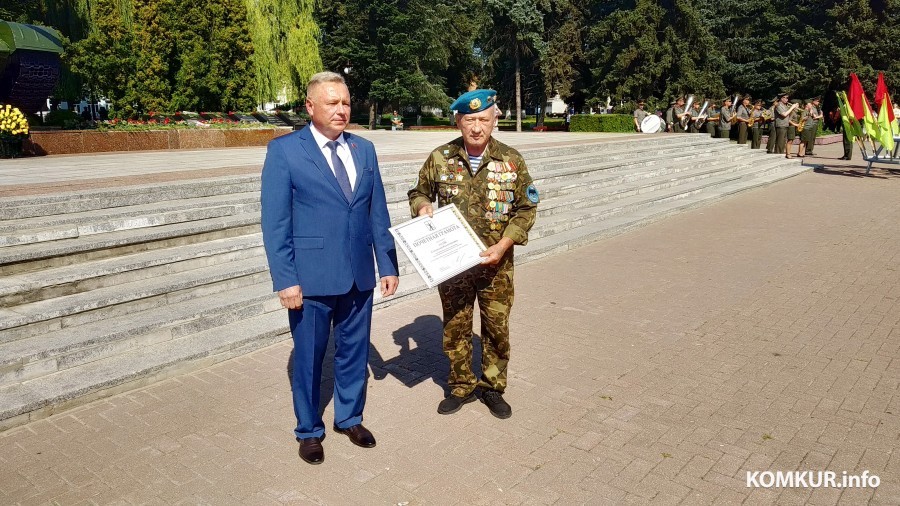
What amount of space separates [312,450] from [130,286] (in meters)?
2.89

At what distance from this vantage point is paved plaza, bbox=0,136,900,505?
3.28 metres

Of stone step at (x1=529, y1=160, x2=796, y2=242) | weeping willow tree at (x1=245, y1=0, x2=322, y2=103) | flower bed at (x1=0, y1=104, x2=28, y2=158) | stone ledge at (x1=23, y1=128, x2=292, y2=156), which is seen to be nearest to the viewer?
stone step at (x1=529, y1=160, x2=796, y2=242)

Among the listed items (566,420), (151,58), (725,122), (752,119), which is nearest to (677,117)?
(725,122)

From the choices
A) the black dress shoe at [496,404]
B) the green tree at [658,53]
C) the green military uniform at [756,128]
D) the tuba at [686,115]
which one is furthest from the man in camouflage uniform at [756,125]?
the black dress shoe at [496,404]

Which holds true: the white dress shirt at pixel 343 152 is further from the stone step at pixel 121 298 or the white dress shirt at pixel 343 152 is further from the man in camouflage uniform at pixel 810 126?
the man in camouflage uniform at pixel 810 126

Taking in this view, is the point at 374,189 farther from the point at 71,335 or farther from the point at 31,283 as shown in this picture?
the point at 31,283

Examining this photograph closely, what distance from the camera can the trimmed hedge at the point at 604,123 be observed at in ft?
92.9

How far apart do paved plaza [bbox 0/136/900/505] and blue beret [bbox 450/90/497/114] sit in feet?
6.06

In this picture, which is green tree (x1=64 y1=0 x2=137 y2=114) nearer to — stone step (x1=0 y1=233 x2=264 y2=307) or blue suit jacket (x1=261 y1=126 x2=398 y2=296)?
stone step (x1=0 y1=233 x2=264 y2=307)

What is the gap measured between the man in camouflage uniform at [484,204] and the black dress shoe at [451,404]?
21cm

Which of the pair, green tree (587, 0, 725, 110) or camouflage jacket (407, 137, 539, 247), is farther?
green tree (587, 0, 725, 110)

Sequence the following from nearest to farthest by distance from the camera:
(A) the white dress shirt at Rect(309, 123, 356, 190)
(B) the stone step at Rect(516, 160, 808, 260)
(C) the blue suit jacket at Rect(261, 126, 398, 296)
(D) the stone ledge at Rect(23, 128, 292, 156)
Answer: (C) the blue suit jacket at Rect(261, 126, 398, 296) → (A) the white dress shirt at Rect(309, 123, 356, 190) → (B) the stone step at Rect(516, 160, 808, 260) → (D) the stone ledge at Rect(23, 128, 292, 156)

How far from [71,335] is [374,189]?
2.71 m

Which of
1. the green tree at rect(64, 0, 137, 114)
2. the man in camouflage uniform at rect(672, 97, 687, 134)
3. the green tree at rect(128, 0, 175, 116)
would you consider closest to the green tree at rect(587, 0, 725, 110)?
the man in camouflage uniform at rect(672, 97, 687, 134)
